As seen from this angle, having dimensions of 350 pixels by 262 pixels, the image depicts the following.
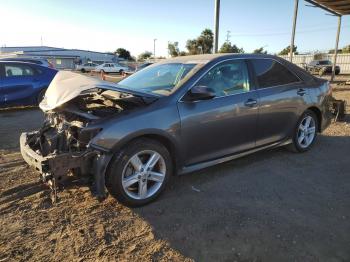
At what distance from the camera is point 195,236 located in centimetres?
330

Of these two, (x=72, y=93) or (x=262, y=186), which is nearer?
(x=72, y=93)

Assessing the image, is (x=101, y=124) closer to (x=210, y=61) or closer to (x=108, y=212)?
(x=108, y=212)

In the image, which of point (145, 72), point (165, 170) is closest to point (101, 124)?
point (165, 170)

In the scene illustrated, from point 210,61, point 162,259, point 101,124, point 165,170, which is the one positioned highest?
point 210,61

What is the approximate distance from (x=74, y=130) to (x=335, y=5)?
49.7ft

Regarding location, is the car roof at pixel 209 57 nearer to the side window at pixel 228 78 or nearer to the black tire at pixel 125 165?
the side window at pixel 228 78

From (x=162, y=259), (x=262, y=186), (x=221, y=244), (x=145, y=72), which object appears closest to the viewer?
(x=162, y=259)

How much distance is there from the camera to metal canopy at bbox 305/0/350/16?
14.6m

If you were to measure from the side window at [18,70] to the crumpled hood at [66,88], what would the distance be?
22.7ft

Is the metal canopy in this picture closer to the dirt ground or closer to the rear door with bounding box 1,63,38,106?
the rear door with bounding box 1,63,38,106

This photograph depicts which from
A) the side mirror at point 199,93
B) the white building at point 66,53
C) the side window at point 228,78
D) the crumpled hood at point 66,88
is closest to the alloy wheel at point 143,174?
the side mirror at point 199,93

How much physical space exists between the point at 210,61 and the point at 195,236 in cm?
225

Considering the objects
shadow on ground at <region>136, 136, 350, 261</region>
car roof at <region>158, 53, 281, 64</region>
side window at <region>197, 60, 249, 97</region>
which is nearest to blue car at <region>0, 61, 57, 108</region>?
car roof at <region>158, 53, 281, 64</region>

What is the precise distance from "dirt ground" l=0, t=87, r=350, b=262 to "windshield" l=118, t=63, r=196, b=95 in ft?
4.08
